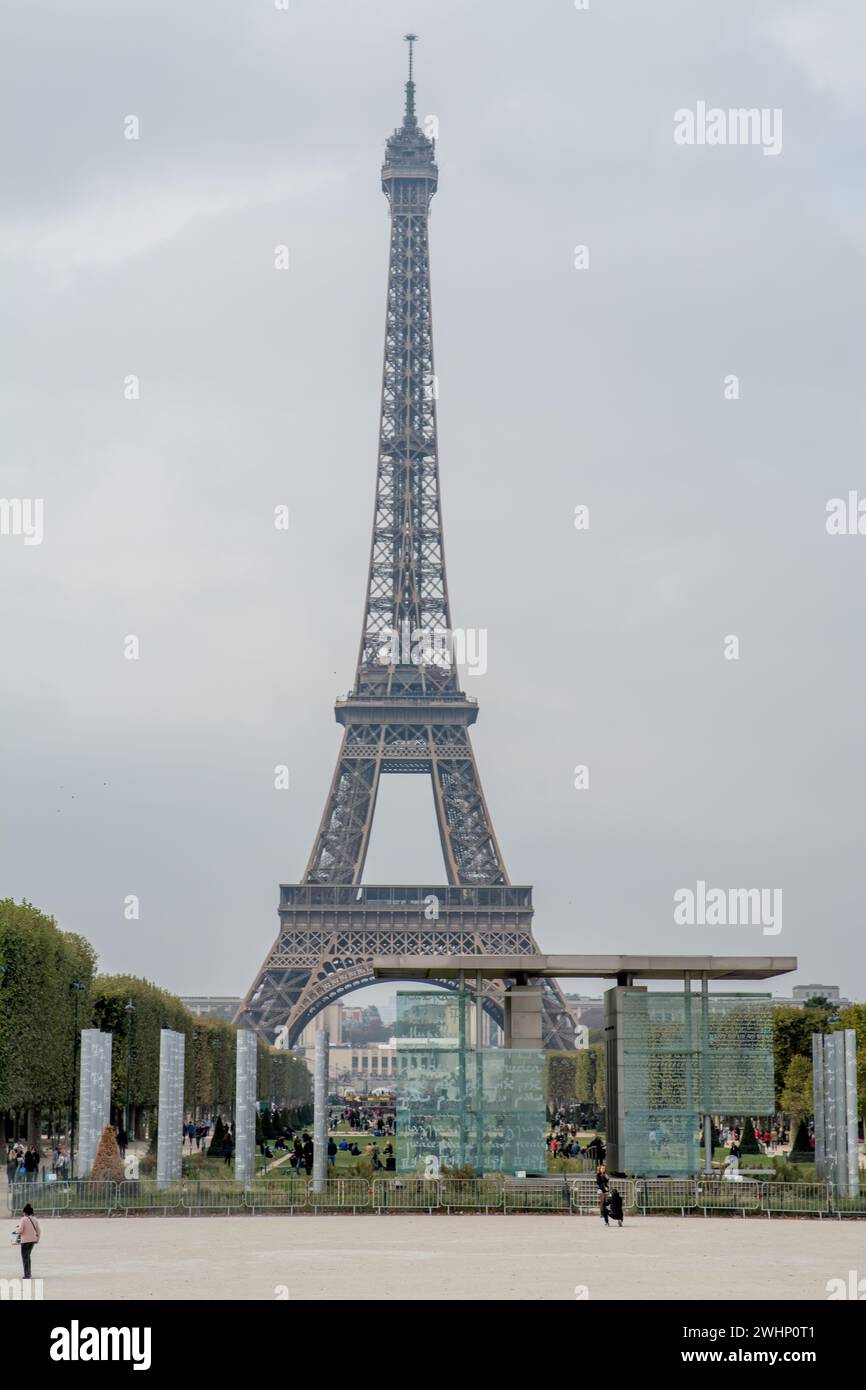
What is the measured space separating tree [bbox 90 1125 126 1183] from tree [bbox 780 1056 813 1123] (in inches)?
1493

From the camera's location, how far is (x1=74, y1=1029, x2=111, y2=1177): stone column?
4706cm

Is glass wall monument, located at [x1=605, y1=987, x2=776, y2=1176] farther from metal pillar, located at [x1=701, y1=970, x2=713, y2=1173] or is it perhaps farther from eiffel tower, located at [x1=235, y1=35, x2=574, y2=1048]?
eiffel tower, located at [x1=235, y1=35, x2=574, y2=1048]

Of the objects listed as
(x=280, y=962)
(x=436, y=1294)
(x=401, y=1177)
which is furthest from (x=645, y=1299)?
(x=280, y=962)

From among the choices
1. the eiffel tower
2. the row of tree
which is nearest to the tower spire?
the eiffel tower

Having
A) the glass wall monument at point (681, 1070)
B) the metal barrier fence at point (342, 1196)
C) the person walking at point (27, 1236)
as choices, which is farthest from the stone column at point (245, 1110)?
the person walking at point (27, 1236)

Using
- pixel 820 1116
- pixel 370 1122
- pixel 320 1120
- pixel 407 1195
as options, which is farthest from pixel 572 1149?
pixel 370 1122

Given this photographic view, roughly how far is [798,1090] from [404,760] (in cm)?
4290

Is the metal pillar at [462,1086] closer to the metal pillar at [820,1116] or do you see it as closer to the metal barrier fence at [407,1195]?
the metal barrier fence at [407,1195]

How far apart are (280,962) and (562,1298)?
276 ft

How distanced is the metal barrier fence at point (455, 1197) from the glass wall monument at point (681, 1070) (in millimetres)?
1121

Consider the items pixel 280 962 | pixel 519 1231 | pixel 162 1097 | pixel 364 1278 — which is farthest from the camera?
pixel 280 962

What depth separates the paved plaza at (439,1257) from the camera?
2411cm
